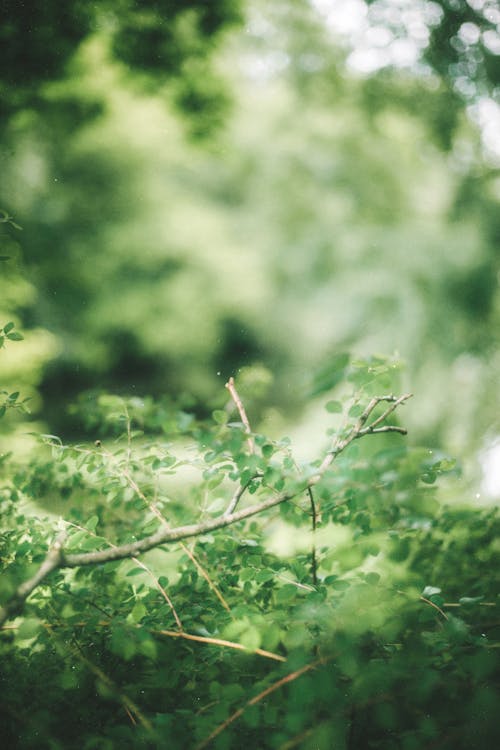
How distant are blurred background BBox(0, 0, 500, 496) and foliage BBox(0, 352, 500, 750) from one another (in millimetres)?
212

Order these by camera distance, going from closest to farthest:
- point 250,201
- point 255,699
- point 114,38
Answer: point 255,699 → point 114,38 → point 250,201

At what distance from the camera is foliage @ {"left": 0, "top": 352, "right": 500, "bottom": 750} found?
0.45 m

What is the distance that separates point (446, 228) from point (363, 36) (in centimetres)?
177

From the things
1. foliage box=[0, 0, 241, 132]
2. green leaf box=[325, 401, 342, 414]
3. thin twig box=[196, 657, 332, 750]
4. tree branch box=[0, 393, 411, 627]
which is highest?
foliage box=[0, 0, 241, 132]

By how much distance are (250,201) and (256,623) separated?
22.7 feet

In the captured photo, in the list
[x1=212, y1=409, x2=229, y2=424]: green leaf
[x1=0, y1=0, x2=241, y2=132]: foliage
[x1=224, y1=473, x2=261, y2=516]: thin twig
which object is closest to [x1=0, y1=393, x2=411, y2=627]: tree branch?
[x1=224, y1=473, x2=261, y2=516]: thin twig

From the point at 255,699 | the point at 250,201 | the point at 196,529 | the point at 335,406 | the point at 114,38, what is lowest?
the point at 255,699

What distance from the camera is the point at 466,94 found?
3475 mm

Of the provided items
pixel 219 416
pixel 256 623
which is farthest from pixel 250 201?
pixel 256 623

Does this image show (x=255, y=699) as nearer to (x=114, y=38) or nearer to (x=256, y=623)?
(x=256, y=623)

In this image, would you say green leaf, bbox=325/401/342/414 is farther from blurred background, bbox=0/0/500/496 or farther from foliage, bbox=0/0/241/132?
foliage, bbox=0/0/241/132

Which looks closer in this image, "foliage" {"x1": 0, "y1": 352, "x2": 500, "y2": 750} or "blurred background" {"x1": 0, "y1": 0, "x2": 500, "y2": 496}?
"foliage" {"x1": 0, "y1": 352, "x2": 500, "y2": 750}

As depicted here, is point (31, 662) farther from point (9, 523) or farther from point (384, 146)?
point (384, 146)

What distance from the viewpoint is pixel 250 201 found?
22.2 feet
